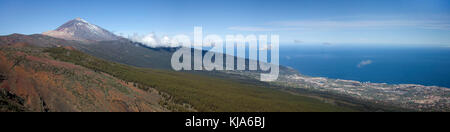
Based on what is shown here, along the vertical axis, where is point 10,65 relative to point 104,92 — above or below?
above

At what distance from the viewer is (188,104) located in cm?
3072

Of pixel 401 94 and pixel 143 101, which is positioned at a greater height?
pixel 143 101

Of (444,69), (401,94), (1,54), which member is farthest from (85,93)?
(444,69)

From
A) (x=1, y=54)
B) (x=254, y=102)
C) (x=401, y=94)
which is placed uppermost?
(x=1, y=54)

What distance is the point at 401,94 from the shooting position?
100 metres

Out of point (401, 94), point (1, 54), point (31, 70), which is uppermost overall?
point (1, 54)
